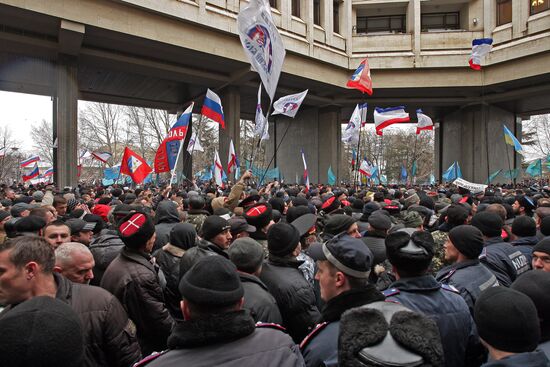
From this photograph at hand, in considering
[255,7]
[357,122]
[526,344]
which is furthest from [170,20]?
[526,344]

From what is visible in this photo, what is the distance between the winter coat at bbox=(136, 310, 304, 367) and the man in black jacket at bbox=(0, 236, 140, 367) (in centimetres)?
87

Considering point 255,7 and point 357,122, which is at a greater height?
point 255,7

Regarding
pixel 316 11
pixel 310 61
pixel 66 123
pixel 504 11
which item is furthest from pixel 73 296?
pixel 504 11

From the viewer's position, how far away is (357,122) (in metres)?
16.9

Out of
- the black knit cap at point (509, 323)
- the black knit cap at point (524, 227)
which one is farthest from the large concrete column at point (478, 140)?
the black knit cap at point (509, 323)

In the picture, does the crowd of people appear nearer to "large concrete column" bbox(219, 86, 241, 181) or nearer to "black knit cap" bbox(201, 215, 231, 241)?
"black knit cap" bbox(201, 215, 231, 241)

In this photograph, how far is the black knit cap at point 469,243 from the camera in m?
3.53

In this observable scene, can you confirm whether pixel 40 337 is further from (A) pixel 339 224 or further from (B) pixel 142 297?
(A) pixel 339 224

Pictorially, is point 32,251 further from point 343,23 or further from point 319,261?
point 343,23

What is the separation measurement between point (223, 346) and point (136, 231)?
2.13m

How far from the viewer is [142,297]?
3320 mm

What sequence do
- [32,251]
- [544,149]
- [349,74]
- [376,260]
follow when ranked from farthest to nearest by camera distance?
[544,149] < [349,74] < [376,260] < [32,251]

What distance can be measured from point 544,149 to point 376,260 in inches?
2303

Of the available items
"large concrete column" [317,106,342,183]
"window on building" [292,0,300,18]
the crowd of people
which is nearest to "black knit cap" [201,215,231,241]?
the crowd of people
